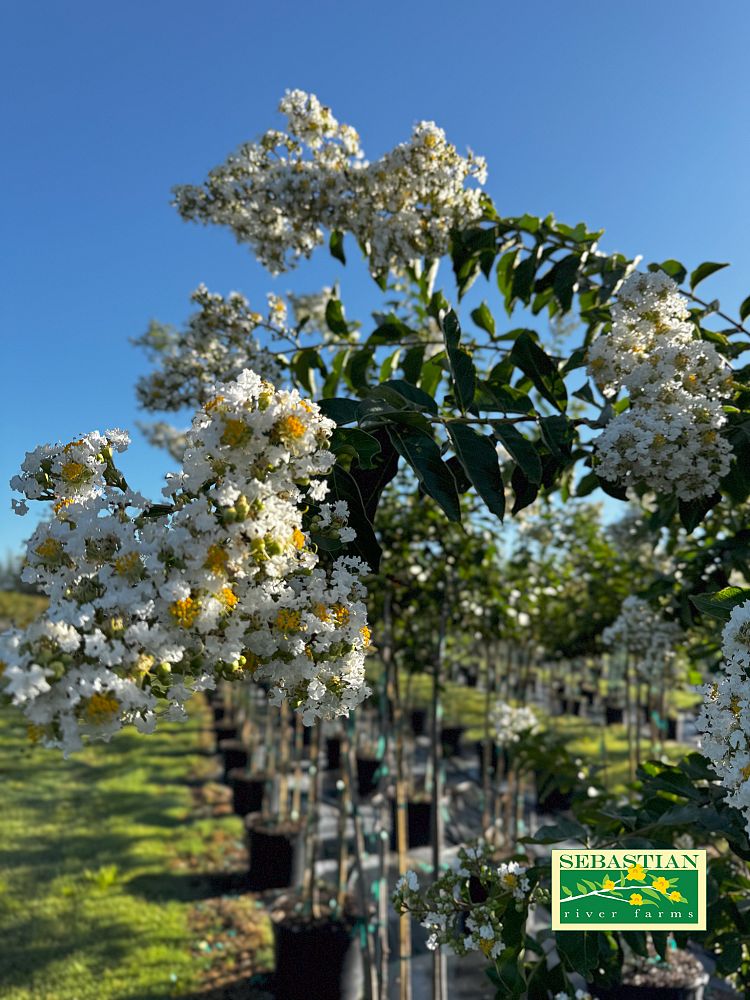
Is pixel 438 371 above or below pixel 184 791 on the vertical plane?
above

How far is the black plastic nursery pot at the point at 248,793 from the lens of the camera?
265 inches

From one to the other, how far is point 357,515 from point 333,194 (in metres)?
1.66

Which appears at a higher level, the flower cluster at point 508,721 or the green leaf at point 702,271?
the green leaf at point 702,271

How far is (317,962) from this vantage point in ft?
12.3

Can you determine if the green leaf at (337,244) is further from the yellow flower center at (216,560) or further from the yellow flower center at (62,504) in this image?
the yellow flower center at (216,560)

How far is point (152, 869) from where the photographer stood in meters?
5.49

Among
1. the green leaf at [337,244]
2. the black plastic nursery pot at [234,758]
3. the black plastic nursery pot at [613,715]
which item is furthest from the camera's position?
the black plastic nursery pot at [613,715]

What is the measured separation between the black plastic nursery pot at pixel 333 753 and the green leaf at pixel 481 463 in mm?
7630

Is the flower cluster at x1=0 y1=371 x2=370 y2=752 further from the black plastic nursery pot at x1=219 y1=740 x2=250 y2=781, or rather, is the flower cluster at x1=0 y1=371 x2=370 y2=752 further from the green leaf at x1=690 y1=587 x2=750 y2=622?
the black plastic nursery pot at x1=219 y1=740 x2=250 y2=781

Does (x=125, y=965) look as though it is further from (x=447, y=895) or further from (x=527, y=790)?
(x=527, y=790)

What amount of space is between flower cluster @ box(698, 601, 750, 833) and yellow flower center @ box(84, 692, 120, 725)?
33.7 inches

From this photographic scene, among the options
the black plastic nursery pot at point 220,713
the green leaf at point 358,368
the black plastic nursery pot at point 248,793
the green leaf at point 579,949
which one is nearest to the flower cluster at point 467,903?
the green leaf at point 579,949

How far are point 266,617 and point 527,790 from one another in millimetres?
8137

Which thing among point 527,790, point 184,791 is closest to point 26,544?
point 184,791
